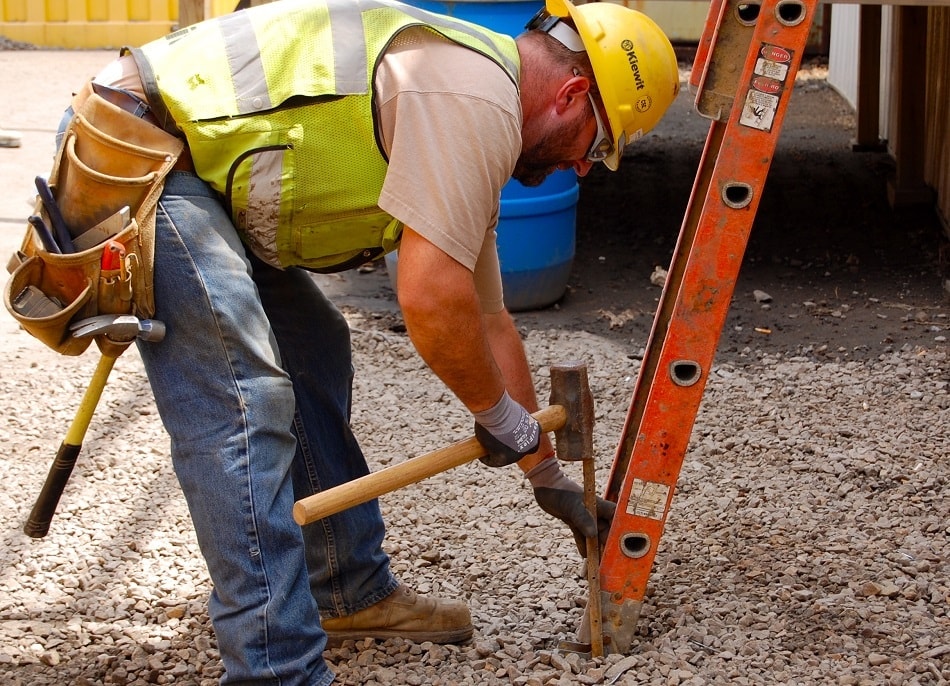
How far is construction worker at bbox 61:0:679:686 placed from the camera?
217 centimetres

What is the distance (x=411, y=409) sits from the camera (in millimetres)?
4609

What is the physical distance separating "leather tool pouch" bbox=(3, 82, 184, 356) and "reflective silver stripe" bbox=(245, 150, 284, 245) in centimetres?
17

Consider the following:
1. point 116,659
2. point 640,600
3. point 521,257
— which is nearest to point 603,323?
point 521,257

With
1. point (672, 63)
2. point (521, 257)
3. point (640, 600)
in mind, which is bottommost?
point (521, 257)

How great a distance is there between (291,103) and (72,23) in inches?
546

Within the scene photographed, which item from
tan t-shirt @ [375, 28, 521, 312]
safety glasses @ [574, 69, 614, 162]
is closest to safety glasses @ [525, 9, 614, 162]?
safety glasses @ [574, 69, 614, 162]

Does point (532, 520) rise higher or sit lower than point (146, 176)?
lower

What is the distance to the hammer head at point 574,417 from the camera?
267 cm

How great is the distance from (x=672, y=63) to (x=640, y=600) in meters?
1.32

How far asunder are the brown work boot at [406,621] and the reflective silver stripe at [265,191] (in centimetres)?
115

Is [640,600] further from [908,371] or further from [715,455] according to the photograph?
[908,371]

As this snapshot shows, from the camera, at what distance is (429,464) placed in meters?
2.44

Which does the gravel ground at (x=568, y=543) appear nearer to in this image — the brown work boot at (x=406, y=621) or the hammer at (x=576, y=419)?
the brown work boot at (x=406, y=621)

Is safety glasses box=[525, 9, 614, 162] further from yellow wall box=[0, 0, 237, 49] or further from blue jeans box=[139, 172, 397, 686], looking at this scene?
yellow wall box=[0, 0, 237, 49]
